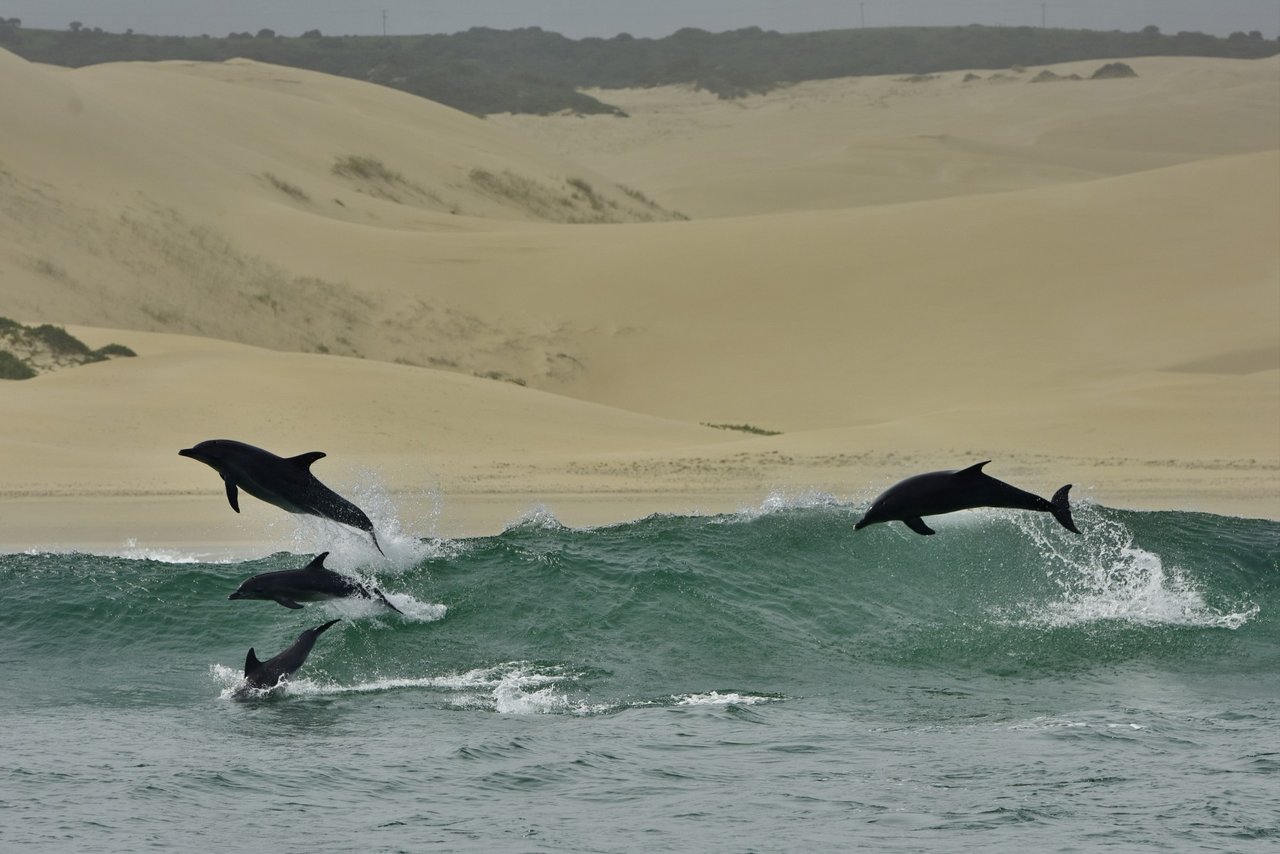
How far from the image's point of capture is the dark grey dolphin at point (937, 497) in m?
9.59

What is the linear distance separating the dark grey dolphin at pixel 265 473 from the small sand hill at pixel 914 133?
2316 inches

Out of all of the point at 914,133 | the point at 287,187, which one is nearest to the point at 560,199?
the point at 287,187

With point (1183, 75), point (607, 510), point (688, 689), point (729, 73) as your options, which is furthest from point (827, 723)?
point (729, 73)

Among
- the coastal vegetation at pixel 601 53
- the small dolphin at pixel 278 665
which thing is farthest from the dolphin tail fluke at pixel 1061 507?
the coastal vegetation at pixel 601 53

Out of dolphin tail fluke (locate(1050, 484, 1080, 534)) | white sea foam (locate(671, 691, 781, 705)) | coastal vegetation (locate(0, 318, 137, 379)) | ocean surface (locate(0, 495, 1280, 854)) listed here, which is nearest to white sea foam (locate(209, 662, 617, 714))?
ocean surface (locate(0, 495, 1280, 854))

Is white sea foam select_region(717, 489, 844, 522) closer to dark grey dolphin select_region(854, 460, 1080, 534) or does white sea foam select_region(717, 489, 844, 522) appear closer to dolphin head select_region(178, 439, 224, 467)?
dark grey dolphin select_region(854, 460, 1080, 534)

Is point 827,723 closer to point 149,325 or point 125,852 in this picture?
point 125,852

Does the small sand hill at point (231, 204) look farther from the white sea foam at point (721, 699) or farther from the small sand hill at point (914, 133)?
the white sea foam at point (721, 699)

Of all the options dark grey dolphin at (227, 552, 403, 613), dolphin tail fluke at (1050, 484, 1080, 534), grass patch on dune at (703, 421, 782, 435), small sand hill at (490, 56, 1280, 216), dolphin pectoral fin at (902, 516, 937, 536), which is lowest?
grass patch on dune at (703, 421, 782, 435)

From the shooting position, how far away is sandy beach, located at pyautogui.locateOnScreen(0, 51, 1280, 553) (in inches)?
770

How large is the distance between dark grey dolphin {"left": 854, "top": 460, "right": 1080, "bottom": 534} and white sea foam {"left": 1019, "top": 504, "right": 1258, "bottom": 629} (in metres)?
3.12

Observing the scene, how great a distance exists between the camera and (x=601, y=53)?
15988 centimetres

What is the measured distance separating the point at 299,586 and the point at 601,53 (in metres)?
154

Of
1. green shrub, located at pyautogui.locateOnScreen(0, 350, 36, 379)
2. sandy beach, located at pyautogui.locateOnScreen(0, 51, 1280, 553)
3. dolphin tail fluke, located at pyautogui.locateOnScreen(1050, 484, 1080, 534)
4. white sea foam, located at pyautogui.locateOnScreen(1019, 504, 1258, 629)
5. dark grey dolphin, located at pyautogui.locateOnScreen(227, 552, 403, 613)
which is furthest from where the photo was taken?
green shrub, located at pyautogui.locateOnScreen(0, 350, 36, 379)
